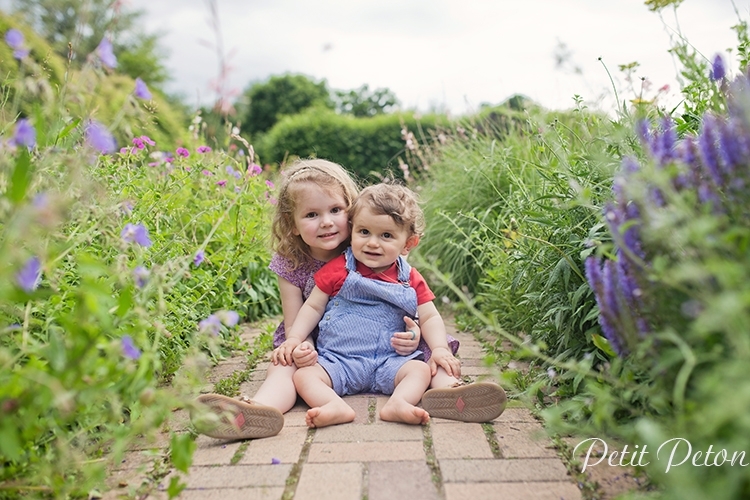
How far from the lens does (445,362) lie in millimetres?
2398

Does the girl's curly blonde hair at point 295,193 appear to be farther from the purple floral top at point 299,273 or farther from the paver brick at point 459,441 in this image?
the paver brick at point 459,441

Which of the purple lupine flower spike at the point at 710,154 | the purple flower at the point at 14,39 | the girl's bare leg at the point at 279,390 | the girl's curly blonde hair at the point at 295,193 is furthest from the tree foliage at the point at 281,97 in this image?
the purple lupine flower spike at the point at 710,154

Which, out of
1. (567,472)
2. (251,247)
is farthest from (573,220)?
(251,247)

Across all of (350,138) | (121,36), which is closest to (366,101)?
(350,138)

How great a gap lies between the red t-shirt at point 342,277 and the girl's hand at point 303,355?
330 millimetres

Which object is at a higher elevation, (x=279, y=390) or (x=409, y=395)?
(x=279, y=390)

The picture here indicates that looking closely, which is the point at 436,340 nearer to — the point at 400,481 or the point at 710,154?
the point at 400,481

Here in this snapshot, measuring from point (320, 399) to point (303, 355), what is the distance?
0.20 m

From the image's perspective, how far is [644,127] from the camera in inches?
61.6

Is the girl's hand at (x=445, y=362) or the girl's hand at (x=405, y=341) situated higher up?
the girl's hand at (x=405, y=341)

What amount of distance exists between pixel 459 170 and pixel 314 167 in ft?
7.92

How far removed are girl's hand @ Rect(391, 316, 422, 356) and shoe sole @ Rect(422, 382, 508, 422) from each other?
1.02 ft

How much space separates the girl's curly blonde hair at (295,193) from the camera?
2830 millimetres

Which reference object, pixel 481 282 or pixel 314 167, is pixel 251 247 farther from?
pixel 481 282
